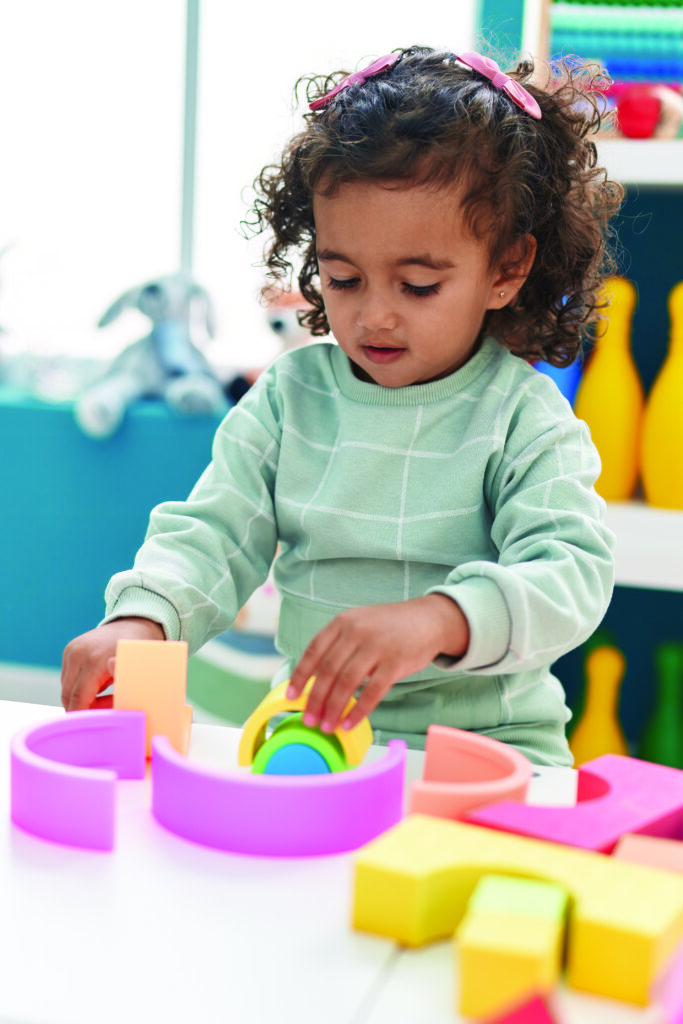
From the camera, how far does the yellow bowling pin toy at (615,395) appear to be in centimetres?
146

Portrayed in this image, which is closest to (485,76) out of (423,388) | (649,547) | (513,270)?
(513,270)

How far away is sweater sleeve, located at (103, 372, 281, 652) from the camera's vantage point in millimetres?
827

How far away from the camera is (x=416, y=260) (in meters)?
0.83

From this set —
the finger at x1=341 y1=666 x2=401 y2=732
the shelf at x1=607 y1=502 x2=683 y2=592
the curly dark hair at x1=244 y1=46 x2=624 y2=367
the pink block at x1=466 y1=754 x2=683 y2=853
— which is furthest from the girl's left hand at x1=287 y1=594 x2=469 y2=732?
the shelf at x1=607 y1=502 x2=683 y2=592

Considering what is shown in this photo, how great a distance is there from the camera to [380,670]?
0.62 m

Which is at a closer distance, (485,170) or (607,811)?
(607,811)

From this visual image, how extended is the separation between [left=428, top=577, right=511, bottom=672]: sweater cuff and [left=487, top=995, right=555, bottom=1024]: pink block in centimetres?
31

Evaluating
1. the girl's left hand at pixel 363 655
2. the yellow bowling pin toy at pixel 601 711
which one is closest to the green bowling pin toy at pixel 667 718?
the yellow bowling pin toy at pixel 601 711

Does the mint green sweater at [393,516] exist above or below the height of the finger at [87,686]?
above

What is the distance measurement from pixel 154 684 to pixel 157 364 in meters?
1.52

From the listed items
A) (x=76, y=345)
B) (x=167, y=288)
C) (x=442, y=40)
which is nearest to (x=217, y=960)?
(x=167, y=288)

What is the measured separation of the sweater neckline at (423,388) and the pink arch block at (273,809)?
42 centimetres

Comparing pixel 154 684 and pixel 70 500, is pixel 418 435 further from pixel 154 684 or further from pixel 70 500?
pixel 70 500

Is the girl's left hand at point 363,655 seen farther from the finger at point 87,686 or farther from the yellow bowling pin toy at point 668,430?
the yellow bowling pin toy at point 668,430
